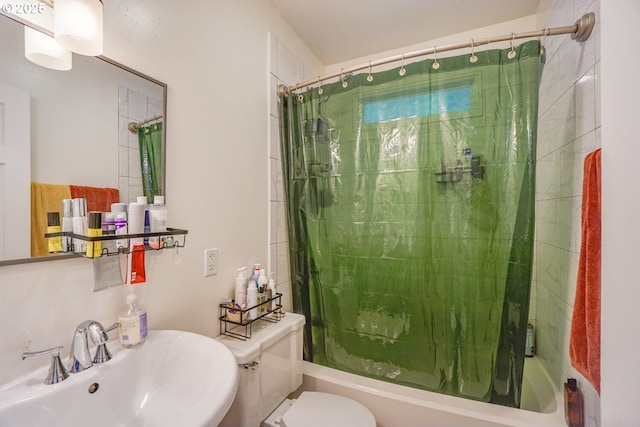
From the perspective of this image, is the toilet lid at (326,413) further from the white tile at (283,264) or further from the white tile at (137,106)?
the white tile at (137,106)

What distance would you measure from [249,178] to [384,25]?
1.41 metres

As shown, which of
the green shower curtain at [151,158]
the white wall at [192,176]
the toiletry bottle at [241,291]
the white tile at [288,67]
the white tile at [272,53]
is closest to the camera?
the white wall at [192,176]

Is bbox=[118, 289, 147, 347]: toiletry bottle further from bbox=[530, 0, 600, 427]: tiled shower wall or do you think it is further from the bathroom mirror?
bbox=[530, 0, 600, 427]: tiled shower wall

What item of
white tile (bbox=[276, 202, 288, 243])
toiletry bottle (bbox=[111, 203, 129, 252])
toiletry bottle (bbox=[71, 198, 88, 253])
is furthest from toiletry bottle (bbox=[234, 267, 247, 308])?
toiletry bottle (bbox=[71, 198, 88, 253])

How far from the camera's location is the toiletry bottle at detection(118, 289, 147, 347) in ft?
2.71

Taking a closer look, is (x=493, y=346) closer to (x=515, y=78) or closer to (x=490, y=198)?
(x=490, y=198)

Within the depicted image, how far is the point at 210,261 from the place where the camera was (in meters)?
1.23

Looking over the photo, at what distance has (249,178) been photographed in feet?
4.86

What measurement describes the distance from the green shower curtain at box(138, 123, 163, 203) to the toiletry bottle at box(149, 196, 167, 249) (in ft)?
0.15

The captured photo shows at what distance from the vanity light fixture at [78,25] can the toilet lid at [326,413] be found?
4.88 ft

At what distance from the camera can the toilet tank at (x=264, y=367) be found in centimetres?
106

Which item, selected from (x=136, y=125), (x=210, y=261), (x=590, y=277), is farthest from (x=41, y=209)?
(x=590, y=277)

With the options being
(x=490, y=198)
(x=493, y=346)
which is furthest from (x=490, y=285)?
(x=490, y=198)

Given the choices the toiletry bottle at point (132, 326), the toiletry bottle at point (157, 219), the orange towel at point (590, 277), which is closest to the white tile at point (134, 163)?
the toiletry bottle at point (157, 219)
